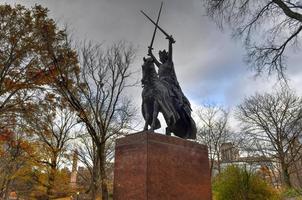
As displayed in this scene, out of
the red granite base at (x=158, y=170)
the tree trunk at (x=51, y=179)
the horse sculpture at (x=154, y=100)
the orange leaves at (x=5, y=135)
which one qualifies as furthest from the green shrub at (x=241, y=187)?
the tree trunk at (x=51, y=179)

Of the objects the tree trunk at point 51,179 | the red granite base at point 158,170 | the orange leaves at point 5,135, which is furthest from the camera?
the tree trunk at point 51,179

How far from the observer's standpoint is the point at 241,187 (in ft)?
55.9

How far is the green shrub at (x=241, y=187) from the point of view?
16969 millimetres

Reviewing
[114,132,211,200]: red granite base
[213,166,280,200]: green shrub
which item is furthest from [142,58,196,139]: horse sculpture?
[213,166,280,200]: green shrub

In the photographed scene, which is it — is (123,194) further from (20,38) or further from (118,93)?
(118,93)

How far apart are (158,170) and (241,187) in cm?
Answer: 1225

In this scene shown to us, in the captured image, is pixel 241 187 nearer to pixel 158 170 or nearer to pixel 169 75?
pixel 169 75

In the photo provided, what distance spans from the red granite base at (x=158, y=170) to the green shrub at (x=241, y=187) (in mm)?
10581

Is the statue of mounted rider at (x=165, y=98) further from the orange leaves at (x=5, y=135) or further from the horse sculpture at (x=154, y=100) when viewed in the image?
the orange leaves at (x=5, y=135)

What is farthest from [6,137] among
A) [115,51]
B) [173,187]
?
[173,187]

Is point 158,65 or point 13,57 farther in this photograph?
point 13,57

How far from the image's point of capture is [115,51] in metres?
16.7

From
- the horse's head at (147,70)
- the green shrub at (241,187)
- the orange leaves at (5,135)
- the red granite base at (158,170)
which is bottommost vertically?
the green shrub at (241,187)

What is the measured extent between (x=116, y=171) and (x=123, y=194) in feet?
2.23
